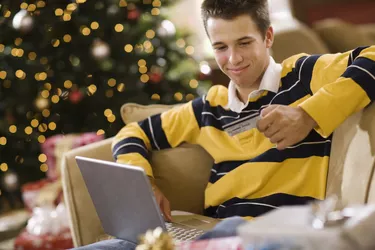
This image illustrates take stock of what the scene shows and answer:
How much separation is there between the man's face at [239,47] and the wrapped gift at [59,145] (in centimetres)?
125

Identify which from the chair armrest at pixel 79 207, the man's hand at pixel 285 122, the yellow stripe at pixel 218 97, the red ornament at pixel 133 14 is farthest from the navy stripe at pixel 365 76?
the red ornament at pixel 133 14

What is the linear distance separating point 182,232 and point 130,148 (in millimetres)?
351

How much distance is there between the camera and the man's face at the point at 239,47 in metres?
1.75

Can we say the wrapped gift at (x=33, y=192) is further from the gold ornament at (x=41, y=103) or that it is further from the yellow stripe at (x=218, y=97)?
the yellow stripe at (x=218, y=97)

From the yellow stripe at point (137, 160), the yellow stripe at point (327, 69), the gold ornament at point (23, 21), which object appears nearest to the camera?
the yellow stripe at point (327, 69)

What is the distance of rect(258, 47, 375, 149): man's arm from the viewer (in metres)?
1.54

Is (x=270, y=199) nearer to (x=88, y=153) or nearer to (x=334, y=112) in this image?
(x=334, y=112)

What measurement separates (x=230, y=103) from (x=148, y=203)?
1.81ft

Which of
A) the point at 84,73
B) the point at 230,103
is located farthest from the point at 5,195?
the point at 230,103

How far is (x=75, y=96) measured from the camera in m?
3.41

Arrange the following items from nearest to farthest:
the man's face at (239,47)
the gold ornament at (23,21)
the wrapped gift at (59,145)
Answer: the man's face at (239,47)
the wrapped gift at (59,145)
the gold ornament at (23,21)

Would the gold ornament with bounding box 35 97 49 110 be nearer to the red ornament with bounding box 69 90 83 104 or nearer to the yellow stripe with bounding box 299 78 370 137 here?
the red ornament with bounding box 69 90 83 104

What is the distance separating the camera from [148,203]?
1418mm

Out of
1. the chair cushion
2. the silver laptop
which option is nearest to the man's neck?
the chair cushion
